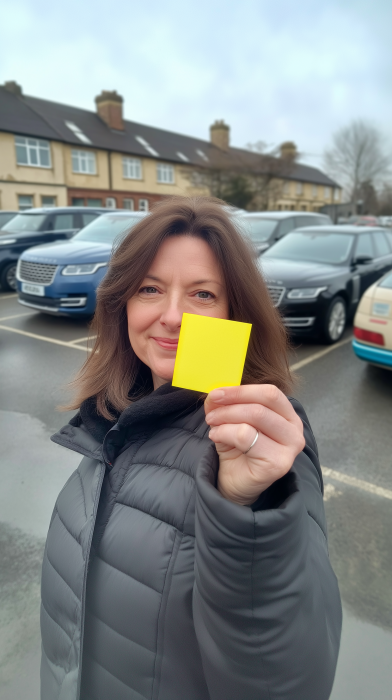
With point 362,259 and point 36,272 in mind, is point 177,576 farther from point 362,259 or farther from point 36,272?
point 36,272

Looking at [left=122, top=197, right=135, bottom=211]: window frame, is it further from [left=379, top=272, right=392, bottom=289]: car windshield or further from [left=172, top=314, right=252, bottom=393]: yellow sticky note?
[left=172, top=314, right=252, bottom=393]: yellow sticky note

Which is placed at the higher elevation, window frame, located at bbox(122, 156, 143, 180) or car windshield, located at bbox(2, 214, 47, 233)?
window frame, located at bbox(122, 156, 143, 180)

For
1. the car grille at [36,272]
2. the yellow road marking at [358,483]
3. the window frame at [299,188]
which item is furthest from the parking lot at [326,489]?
the window frame at [299,188]

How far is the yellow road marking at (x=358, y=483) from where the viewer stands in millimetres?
3039

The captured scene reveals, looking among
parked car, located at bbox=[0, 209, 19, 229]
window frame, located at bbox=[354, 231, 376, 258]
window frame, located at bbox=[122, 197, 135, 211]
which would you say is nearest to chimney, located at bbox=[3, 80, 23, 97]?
window frame, located at bbox=[122, 197, 135, 211]

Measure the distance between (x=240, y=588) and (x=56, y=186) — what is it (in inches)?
1168

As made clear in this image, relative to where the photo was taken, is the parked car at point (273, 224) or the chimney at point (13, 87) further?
the chimney at point (13, 87)

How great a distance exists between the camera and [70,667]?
114 cm

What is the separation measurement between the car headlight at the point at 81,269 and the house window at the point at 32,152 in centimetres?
2170

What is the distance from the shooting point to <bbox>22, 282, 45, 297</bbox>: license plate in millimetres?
7266

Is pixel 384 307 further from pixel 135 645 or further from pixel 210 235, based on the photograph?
pixel 135 645

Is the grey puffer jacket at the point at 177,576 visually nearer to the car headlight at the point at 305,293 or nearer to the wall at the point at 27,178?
the car headlight at the point at 305,293

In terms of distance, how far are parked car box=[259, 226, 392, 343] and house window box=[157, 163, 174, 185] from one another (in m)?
27.4

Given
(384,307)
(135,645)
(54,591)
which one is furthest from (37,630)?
(384,307)
